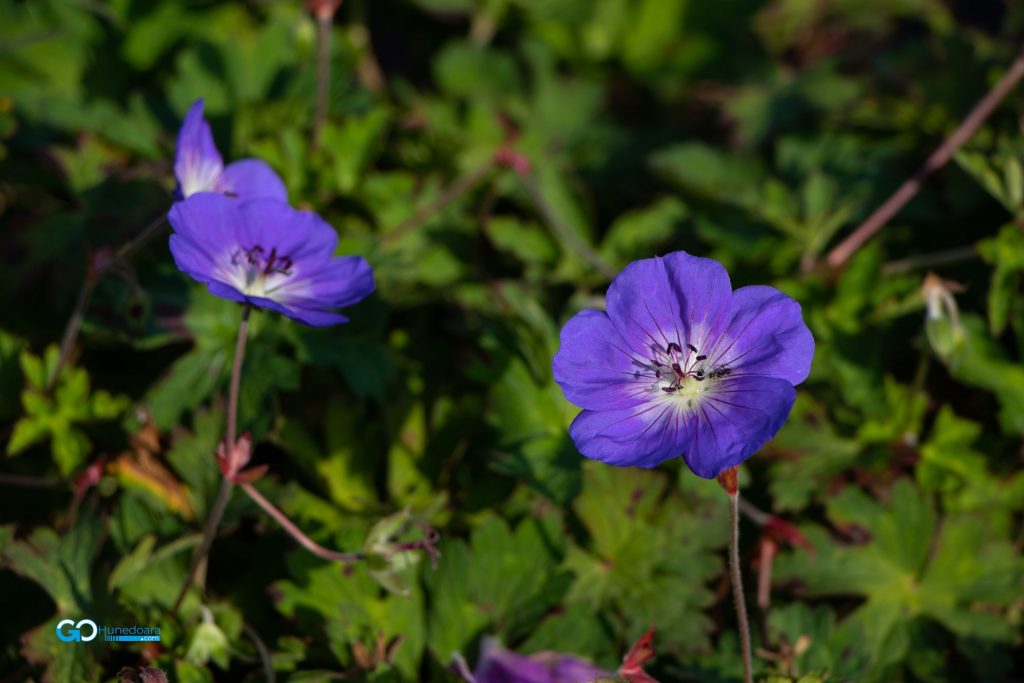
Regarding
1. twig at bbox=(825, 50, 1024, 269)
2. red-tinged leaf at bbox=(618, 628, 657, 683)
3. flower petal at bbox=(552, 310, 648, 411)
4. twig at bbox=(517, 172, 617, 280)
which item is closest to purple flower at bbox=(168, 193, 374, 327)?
flower petal at bbox=(552, 310, 648, 411)

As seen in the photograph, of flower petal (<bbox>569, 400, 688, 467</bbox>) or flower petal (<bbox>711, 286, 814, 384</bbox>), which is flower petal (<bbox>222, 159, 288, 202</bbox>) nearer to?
flower petal (<bbox>569, 400, 688, 467</bbox>)

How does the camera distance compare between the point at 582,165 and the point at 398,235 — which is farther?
the point at 582,165

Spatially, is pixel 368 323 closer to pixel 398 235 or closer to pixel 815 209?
pixel 398 235

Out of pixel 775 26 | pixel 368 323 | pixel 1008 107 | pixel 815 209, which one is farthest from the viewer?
pixel 775 26

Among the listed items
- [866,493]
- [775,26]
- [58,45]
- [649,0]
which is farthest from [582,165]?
[58,45]

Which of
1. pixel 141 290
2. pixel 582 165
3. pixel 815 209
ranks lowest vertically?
pixel 141 290

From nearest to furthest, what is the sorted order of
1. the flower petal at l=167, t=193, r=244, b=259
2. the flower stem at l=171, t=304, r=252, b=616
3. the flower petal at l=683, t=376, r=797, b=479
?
the flower petal at l=683, t=376, r=797, b=479
the flower petal at l=167, t=193, r=244, b=259
the flower stem at l=171, t=304, r=252, b=616
